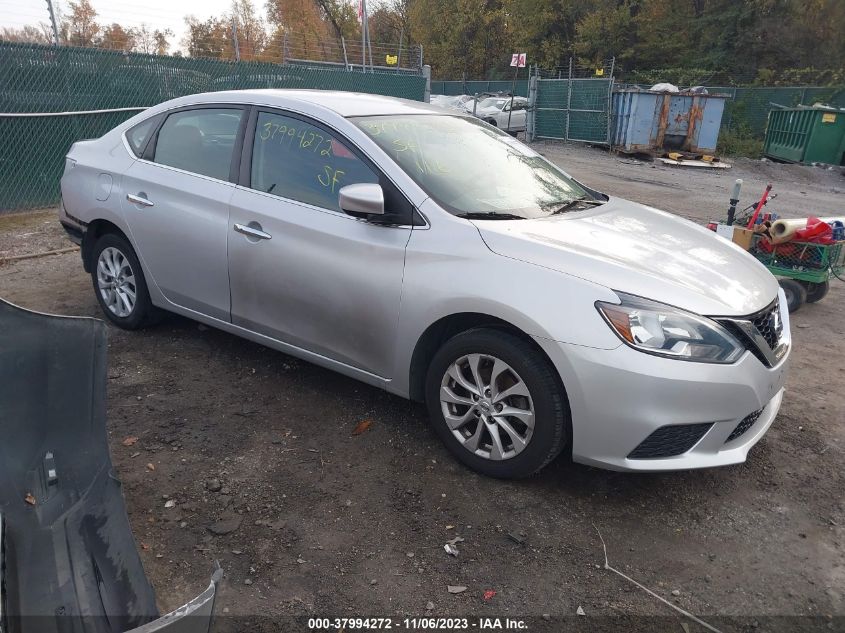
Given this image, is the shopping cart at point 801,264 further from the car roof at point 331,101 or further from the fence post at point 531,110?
the fence post at point 531,110

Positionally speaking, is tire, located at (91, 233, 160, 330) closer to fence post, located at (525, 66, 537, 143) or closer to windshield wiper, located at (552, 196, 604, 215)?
windshield wiper, located at (552, 196, 604, 215)

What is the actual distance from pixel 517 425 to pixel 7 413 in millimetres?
2235

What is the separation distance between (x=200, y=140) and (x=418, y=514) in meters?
2.75

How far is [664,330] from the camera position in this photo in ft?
9.24

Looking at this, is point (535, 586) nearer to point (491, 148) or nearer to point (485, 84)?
point (491, 148)

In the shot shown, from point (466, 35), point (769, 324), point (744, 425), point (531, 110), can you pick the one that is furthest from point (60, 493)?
point (466, 35)

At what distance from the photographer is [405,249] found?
3330 mm

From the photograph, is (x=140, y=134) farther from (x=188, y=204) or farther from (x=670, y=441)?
(x=670, y=441)

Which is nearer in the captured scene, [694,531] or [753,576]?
[753,576]

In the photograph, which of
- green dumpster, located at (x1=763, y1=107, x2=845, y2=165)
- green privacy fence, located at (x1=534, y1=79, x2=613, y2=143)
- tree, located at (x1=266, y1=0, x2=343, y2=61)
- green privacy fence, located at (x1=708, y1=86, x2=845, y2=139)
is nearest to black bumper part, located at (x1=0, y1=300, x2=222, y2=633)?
green dumpster, located at (x1=763, y1=107, x2=845, y2=165)

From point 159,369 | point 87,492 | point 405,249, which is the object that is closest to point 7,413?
point 87,492

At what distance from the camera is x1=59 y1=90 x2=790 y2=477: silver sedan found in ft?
9.37

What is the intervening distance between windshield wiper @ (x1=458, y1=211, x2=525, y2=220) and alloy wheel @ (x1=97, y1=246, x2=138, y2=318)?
2.55 meters

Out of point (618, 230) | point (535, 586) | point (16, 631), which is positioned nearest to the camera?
point (16, 631)
